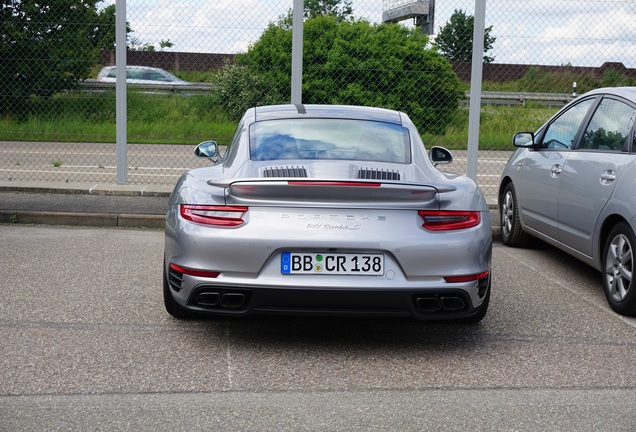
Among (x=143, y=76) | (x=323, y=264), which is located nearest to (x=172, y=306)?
(x=323, y=264)

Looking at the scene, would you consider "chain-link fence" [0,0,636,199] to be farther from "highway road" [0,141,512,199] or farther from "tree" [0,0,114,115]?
"highway road" [0,141,512,199]

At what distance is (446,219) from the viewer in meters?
5.29

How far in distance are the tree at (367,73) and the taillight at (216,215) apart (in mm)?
6797

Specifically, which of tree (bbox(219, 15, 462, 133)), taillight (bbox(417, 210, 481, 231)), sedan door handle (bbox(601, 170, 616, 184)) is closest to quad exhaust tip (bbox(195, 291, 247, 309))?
taillight (bbox(417, 210, 481, 231))

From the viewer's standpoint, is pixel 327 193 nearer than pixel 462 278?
Yes

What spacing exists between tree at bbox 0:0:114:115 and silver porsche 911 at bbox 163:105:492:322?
7415 mm

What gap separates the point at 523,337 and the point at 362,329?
975 mm

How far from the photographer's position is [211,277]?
17.2 feet

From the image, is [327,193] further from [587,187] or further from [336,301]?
[587,187]

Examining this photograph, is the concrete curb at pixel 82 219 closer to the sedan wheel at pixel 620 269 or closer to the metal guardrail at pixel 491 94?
the metal guardrail at pixel 491 94

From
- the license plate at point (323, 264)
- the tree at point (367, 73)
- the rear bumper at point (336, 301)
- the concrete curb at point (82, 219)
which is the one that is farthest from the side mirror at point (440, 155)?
the tree at point (367, 73)

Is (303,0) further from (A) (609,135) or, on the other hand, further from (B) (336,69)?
(A) (609,135)

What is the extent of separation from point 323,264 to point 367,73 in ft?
23.6

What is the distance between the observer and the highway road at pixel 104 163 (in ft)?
42.1
